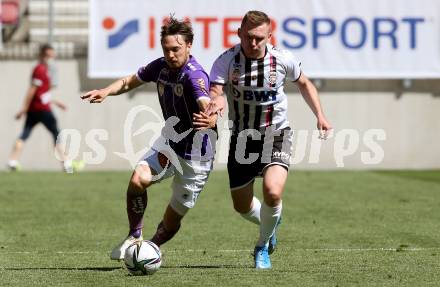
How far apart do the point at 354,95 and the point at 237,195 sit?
12.7 m

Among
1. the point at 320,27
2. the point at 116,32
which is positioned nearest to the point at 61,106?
the point at 116,32

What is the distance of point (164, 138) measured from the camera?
9.02m

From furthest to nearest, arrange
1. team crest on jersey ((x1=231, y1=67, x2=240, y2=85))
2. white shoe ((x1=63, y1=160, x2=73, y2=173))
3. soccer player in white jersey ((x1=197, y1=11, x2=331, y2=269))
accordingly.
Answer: white shoe ((x1=63, y1=160, x2=73, y2=173)) → team crest on jersey ((x1=231, y1=67, x2=240, y2=85)) → soccer player in white jersey ((x1=197, y1=11, x2=331, y2=269))

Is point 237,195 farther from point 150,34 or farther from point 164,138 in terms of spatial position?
point 150,34

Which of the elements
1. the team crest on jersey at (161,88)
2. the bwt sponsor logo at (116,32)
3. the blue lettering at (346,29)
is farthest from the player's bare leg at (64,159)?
the team crest on jersey at (161,88)

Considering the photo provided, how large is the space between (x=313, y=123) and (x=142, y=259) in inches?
529

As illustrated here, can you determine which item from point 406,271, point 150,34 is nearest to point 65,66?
point 150,34

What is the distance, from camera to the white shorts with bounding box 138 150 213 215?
8.91 m

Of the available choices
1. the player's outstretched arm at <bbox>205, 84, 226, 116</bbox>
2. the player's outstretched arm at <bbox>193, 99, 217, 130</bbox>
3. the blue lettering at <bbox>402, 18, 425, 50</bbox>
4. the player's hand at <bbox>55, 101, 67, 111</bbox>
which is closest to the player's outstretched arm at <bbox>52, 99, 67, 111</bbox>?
the player's hand at <bbox>55, 101, 67, 111</bbox>

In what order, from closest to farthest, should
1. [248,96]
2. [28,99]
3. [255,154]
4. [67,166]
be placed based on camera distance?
[248,96]
[255,154]
[67,166]
[28,99]

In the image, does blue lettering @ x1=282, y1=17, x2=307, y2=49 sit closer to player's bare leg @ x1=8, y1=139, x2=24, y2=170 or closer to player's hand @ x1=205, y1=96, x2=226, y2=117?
player's bare leg @ x1=8, y1=139, x2=24, y2=170

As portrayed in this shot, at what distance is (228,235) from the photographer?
1157 cm

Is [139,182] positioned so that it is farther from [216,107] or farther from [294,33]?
[294,33]

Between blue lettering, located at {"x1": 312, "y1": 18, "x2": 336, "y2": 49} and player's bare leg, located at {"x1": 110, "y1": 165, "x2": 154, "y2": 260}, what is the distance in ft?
42.4
